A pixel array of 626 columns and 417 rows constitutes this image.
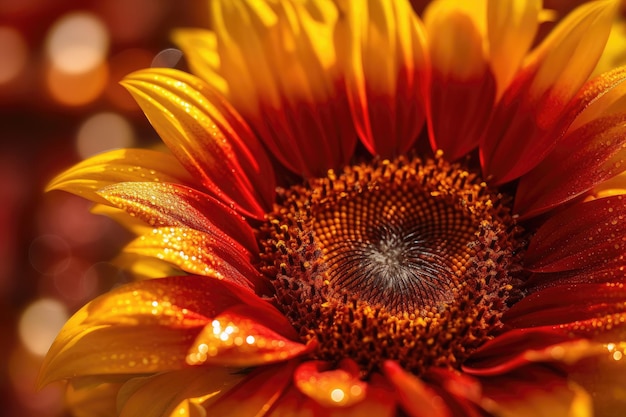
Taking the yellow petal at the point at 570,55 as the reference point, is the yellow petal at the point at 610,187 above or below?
below

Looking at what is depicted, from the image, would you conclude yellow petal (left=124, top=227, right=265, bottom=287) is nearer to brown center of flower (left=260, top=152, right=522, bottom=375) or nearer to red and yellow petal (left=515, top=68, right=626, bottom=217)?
brown center of flower (left=260, top=152, right=522, bottom=375)

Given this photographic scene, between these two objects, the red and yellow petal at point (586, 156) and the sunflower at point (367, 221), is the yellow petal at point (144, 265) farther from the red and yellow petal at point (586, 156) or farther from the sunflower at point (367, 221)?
the red and yellow petal at point (586, 156)

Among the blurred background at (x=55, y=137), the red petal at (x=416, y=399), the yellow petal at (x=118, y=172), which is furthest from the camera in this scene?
the blurred background at (x=55, y=137)

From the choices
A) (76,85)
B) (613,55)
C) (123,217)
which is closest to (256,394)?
(123,217)

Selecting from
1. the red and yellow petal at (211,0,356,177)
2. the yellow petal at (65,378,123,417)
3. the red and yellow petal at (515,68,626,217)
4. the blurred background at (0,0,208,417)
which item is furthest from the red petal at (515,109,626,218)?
the blurred background at (0,0,208,417)

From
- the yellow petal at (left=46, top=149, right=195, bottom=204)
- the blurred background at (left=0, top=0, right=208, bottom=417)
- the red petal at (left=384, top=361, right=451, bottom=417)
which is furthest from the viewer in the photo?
the blurred background at (left=0, top=0, right=208, bottom=417)

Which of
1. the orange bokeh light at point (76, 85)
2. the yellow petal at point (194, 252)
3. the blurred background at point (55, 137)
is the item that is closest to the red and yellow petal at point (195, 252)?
the yellow petal at point (194, 252)

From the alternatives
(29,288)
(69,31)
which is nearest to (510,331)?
(29,288)
